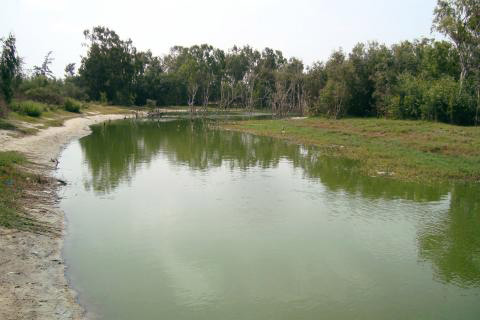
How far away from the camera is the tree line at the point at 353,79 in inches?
1555

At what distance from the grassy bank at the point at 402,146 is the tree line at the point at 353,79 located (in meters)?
5.60

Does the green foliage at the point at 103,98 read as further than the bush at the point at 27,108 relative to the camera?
Yes

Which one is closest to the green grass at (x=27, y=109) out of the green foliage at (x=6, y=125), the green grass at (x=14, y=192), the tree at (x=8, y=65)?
the tree at (x=8, y=65)

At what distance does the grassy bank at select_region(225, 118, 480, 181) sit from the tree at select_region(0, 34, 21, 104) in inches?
888

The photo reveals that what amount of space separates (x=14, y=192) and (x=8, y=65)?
22543 millimetres

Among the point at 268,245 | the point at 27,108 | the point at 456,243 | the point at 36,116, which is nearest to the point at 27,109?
the point at 27,108

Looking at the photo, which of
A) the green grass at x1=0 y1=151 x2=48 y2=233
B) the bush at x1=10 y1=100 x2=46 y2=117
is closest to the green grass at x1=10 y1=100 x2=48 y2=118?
the bush at x1=10 y1=100 x2=46 y2=117

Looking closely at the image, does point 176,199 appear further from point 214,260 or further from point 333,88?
point 333,88

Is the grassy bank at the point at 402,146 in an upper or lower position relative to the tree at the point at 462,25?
lower

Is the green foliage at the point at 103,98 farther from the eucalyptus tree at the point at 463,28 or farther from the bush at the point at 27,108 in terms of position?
the eucalyptus tree at the point at 463,28

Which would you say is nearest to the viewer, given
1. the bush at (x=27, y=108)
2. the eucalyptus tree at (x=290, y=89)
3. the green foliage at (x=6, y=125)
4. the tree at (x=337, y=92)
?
the green foliage at (x=6, y=125)

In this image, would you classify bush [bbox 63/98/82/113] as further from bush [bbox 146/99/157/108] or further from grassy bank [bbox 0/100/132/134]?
bush [bbox 146/99/157/108]

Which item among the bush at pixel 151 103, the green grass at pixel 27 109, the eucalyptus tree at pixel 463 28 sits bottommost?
the green grass at pixel 27 109

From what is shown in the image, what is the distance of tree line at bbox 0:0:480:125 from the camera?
39.5 m
